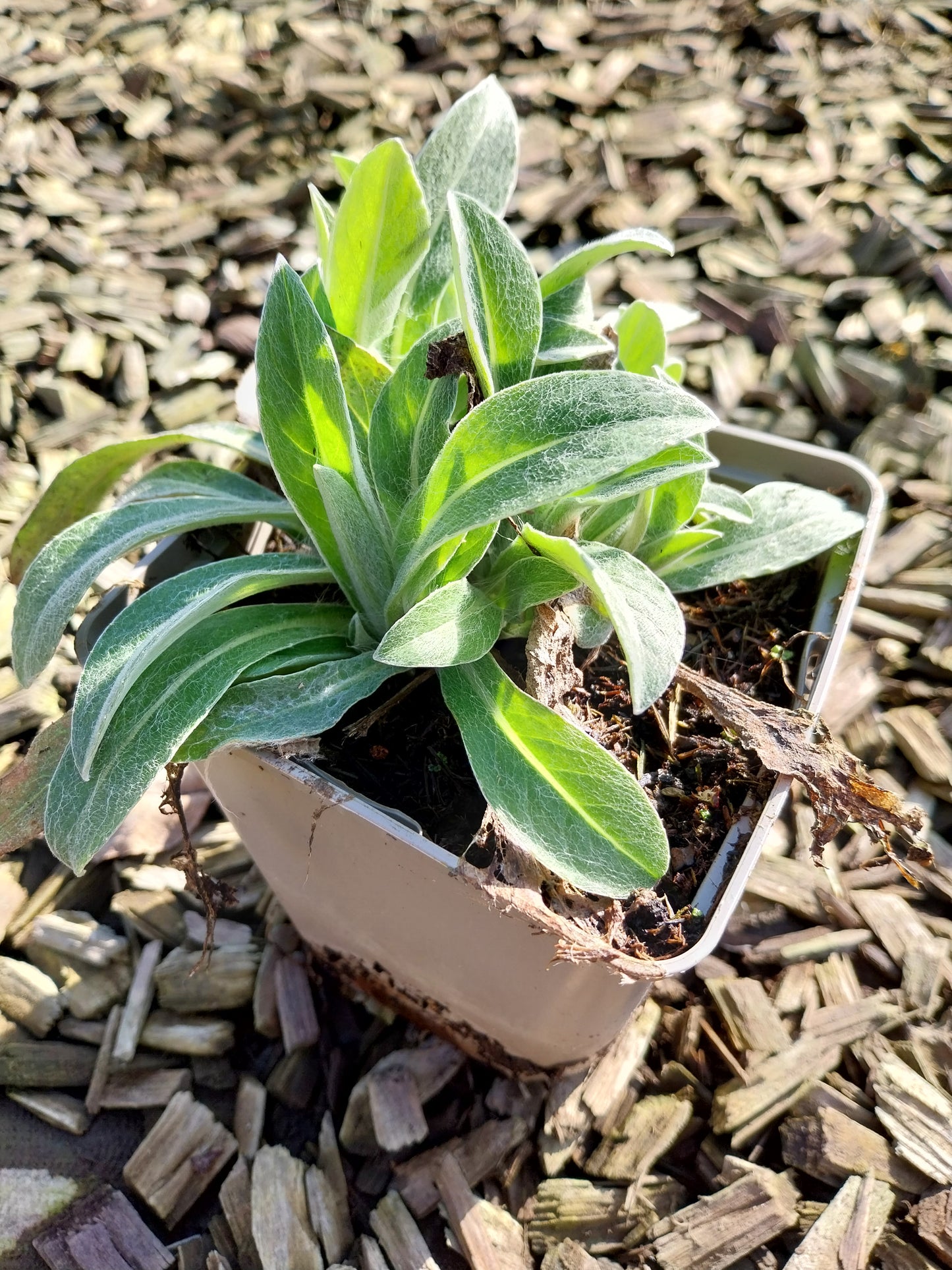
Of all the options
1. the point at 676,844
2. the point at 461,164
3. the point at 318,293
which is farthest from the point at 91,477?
the point at 676,844

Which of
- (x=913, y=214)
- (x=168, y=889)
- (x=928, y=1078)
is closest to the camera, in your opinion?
(x=928, y=1078)

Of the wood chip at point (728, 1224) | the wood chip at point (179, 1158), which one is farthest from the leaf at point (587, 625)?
the wood chip at point (179, 1158)

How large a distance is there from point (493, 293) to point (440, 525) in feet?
0.73

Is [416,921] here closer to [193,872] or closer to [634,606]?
[193,872]

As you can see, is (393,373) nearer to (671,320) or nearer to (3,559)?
(671,320)

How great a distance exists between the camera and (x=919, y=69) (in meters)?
2.58

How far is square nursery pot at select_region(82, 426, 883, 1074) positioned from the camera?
0.87 m

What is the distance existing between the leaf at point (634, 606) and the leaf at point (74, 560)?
0.39m

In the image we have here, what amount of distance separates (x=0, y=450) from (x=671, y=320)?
120 cm

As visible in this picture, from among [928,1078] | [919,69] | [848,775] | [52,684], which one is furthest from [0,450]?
[919,69]

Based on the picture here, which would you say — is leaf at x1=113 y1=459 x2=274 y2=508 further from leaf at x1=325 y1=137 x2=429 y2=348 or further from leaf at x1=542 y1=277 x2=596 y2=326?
leaf at x1=542 y1=277 x2=596 y2=326

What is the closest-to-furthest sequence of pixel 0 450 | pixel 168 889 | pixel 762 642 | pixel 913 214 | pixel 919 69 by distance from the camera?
1. pixel 762 642
2. pixel 168 889
3. pixel 0 450
4. pixel 913 214
5. pixel 919 69

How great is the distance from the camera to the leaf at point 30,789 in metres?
0.94

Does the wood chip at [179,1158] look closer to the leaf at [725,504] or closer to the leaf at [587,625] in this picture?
the leaf at [587,625]
